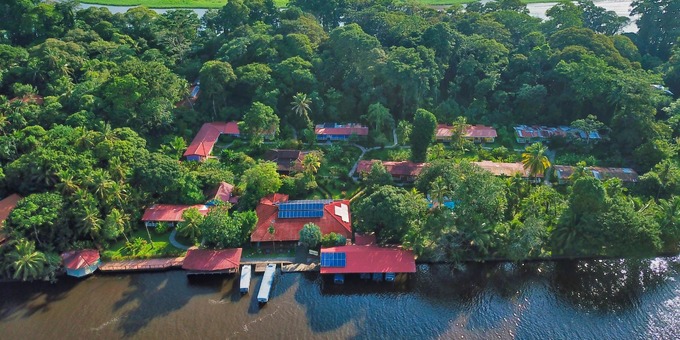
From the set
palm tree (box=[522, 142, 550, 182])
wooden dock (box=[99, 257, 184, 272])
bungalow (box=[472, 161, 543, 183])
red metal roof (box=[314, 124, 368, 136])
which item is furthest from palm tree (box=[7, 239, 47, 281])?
palm tree (box=[522, 142, 550, 182])

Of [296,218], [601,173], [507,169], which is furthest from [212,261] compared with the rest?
[601,173]

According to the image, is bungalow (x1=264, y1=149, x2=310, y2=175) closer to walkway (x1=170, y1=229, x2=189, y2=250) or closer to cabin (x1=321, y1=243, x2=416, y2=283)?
walkway (x1=170, y1=229, x2=189, y2=250)

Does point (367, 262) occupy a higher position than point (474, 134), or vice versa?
point (474, 134)

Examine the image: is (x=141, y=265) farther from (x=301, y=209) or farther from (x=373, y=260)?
(x=373, y=260)

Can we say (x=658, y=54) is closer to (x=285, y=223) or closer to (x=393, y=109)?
(x=393, y=109)

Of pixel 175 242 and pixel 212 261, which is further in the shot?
pixel 175 242

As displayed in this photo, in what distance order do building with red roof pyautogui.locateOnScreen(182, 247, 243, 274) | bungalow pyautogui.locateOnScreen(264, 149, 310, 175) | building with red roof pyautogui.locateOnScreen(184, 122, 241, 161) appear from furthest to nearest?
building with red roof pyautogui.locateOnScreen(184, 122, 241, 161) → bungalow pyautogui.locateOnScreen(264, 149, 310, 175) → building with red roof pyautogui.locateOnScreen(182, 247, 243, 274)

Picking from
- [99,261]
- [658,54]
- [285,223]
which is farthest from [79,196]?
[658,54]
